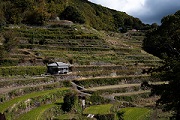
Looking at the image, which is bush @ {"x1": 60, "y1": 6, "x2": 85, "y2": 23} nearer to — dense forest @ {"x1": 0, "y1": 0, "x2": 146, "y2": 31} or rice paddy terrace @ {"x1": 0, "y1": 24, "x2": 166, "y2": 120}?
dense forest @ {"x1": 0, "y1": 0, "x2": 146, "y2": 31}

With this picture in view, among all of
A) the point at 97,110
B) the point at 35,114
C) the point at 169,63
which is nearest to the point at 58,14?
the point at 97,110

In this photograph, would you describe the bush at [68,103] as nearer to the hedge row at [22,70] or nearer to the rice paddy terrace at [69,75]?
the rice paddy terrace at [69,75]

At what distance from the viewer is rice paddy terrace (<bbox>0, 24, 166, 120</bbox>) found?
2600 cm

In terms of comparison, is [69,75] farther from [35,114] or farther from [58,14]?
[58,14]

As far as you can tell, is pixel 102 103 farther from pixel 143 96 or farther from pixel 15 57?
pixel 15 57

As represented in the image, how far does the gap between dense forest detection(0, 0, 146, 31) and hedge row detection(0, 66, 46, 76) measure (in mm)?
18550

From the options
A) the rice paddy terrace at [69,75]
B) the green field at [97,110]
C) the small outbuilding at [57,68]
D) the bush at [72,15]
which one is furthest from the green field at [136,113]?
the bush at [72,15]

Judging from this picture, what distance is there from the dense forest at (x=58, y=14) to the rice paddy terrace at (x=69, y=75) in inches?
163

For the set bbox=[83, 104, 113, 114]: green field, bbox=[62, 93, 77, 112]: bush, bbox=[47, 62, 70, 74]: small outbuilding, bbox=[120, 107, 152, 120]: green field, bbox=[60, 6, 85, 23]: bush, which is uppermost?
bbox=[60, 6, 85, 23]: bush

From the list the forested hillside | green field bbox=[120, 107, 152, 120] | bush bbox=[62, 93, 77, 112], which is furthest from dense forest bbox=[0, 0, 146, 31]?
green field bbox=[120, 107, 152, 120]

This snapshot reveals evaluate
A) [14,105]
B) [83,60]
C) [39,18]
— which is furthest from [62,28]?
[14,105]

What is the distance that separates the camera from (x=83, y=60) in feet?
147

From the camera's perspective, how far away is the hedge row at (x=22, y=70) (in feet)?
109

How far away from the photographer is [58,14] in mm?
70188
